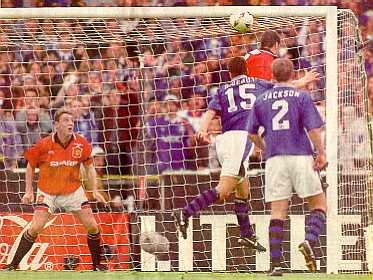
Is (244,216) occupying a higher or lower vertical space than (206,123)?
lower

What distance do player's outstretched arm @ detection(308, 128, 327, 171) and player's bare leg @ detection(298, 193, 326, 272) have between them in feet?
0.58

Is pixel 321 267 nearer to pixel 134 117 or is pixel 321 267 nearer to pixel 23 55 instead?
pixel 134 117

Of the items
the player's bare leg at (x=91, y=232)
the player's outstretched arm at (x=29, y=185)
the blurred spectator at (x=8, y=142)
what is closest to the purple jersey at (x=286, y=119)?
the player's bare leg at (x=91, y=232)

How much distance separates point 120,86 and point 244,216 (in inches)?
49.2

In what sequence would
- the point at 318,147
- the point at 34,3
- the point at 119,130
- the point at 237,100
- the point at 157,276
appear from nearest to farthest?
the point at 318,147 < the point at 157,276 < the point at 237,100 < the point at 119,130 < the point at 34,3

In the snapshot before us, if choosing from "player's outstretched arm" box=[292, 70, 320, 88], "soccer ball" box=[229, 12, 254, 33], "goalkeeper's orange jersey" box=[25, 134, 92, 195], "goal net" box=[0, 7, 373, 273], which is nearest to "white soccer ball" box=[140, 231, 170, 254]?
"goal net" box=[0, 7, 373, 273]

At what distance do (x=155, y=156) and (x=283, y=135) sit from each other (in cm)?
108

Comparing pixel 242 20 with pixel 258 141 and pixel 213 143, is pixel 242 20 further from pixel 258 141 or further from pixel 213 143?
pixel 213 143

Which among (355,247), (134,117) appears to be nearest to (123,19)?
(134,117)

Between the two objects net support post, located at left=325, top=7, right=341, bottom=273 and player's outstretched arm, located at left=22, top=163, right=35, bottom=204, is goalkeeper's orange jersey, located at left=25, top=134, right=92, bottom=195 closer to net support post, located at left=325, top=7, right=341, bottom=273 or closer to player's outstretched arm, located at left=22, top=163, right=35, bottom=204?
player's outstretched arm, located at left=22, top=163, right=35, bottom=204

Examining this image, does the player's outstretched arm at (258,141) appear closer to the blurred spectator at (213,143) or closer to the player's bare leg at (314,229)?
the blurred spectator at (213,143)

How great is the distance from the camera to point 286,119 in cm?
770

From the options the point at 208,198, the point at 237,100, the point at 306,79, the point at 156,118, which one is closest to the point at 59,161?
the point at 156,118

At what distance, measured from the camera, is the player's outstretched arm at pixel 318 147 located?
762cm
